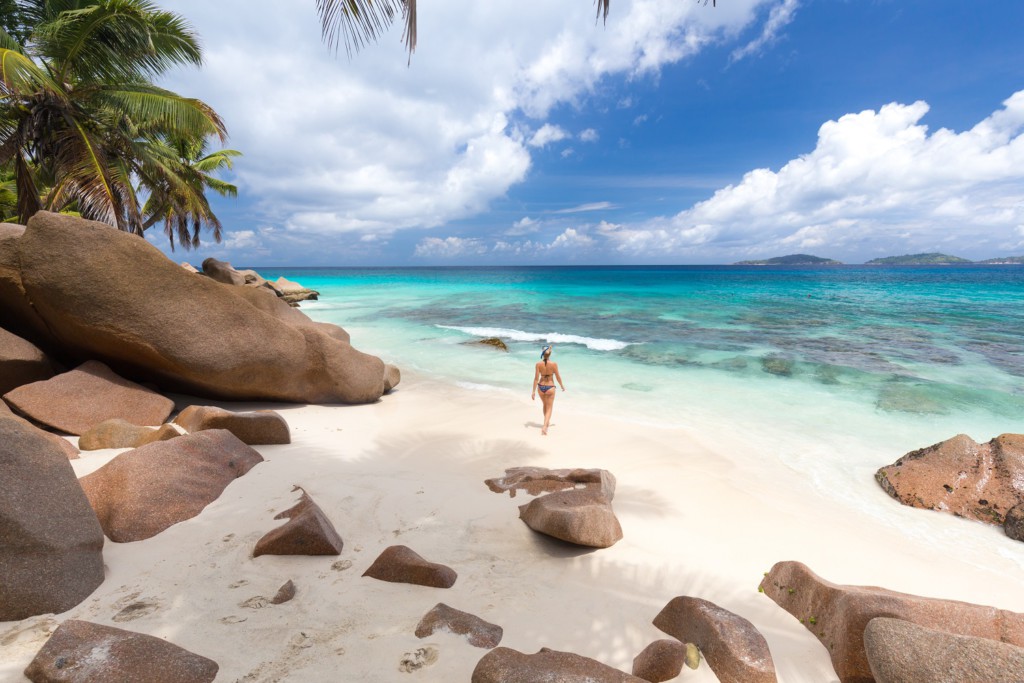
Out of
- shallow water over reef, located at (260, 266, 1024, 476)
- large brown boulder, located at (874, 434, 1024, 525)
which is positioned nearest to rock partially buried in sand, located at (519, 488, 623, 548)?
large brown boulder, located at (874, 434, 1024, 525)

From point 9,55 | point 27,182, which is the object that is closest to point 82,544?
point 9,55

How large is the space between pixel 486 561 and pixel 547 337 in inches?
615

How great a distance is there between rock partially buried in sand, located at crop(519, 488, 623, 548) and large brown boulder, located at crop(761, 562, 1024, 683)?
56.0 inches

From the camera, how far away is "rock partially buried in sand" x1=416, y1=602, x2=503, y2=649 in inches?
103

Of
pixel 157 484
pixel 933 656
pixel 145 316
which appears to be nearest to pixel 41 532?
pixel 157 484

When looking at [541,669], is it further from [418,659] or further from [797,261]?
[797,261]

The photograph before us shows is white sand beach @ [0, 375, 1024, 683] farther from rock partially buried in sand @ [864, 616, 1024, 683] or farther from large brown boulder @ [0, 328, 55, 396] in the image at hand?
large brown boulder @ [0, 328, 55, 396]

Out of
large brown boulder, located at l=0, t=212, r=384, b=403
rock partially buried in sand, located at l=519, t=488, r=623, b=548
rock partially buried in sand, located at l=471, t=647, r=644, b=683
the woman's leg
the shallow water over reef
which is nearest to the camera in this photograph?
rock partially buried in sand, located at l=471, t=647, r=644, b=683

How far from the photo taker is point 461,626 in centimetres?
269

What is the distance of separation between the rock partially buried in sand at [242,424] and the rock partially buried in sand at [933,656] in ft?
18.8

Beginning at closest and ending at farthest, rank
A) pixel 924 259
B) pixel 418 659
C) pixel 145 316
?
pixel 418 659 → pixel 145 316 → pixel 924 259

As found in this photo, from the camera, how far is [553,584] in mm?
3230

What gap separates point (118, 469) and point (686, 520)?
5114 millimetres

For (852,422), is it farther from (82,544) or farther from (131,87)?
(131,87)
